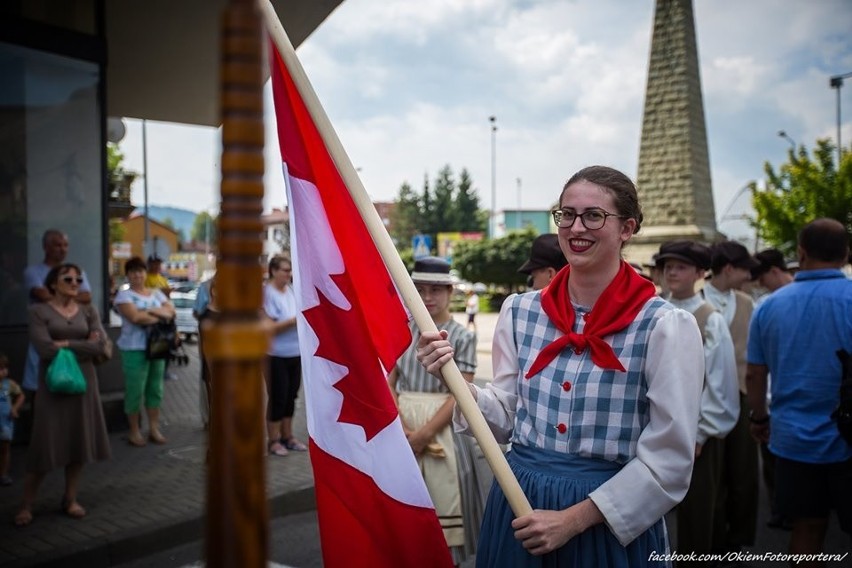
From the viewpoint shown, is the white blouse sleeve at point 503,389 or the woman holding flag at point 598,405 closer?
the woman holding flag at point 598,405

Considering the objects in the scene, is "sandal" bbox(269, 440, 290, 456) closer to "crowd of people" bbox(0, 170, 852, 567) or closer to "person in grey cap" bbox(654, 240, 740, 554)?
"crowd of people" bbox(0, 170, 852, 567)

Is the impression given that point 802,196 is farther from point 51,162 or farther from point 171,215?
point 171,215

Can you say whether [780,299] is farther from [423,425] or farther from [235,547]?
[235,547]

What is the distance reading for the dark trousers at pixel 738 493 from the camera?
4613 mm

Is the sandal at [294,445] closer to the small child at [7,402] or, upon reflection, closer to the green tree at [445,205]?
the small child at [7,402]

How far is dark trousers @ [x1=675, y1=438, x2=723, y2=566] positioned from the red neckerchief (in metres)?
2.43

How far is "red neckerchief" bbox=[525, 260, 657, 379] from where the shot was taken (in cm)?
205

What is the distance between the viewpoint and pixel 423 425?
142 inches

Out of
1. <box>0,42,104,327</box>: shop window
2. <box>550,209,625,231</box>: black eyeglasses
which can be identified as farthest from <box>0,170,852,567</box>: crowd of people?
<box>0,42,104,327</box>: shop window

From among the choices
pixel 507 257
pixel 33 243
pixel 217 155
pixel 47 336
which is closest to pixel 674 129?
pixel 507 257

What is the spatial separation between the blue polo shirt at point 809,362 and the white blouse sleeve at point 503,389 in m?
2.10

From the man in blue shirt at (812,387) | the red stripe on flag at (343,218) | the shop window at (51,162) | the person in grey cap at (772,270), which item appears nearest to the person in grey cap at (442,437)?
the red stripe on flag at (343,218)

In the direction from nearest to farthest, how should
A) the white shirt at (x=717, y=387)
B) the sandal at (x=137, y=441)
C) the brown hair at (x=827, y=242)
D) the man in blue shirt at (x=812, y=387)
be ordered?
the man in blue shirt at (x=812, y=387) < the brown hair at (x=827, y=242) < the white shirt at (x=717, y=387) < the sandal at (x=137, y=441)

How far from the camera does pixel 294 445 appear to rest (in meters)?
7.32
